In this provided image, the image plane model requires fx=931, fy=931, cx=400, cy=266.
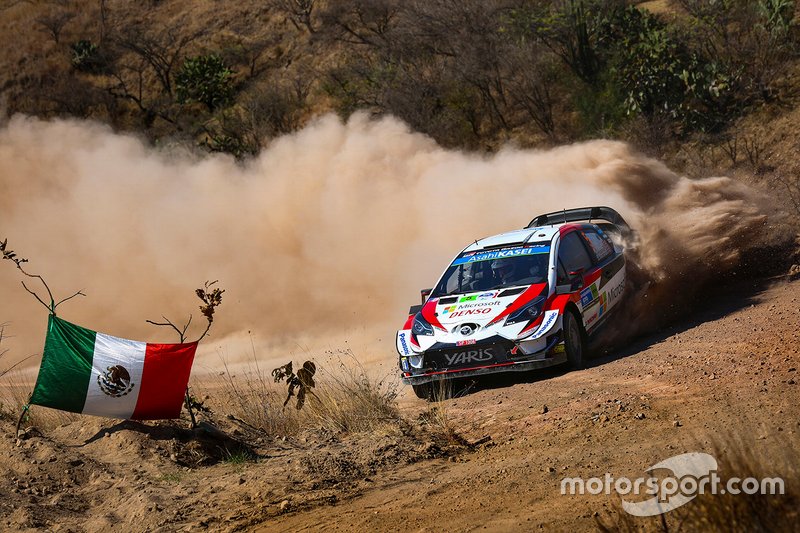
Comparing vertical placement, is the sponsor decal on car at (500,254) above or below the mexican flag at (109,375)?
above

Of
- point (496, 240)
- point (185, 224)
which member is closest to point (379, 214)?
point (185, 224)

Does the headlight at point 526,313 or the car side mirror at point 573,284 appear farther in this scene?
the car side mirror at point 573,284

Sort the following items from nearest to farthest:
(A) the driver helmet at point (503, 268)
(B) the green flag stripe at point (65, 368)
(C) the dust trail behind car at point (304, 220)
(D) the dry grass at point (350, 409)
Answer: (B) the green flag stripe at point (65, 368)
(D) the dry grass at point (350, 409)
(A) the driver helmet at point (503, 268)
(C) the dust trail behind car at point (304, 220)

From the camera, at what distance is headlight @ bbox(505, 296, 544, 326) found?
9.97 m

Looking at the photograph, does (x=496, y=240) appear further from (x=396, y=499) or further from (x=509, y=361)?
(x=396, y=499)

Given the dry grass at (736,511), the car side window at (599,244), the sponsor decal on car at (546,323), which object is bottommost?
the dry grass at (736,511)

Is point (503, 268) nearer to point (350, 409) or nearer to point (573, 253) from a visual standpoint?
point (573, 253)

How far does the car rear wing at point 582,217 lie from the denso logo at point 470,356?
12.1 feet

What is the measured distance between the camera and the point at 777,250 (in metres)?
14.3

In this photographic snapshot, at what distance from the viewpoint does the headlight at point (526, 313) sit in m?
9.97

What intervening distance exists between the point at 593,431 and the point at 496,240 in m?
4.78

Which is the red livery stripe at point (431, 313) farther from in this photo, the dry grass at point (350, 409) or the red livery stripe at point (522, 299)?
the dry grass at point (350, 409)

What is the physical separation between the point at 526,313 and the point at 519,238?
176 centimetres

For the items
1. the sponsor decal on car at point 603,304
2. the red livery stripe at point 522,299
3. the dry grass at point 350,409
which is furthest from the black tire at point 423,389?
the sponsor decal on car at point 603,304
